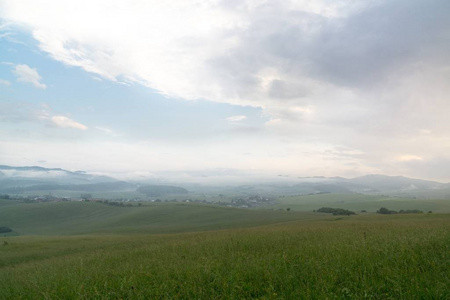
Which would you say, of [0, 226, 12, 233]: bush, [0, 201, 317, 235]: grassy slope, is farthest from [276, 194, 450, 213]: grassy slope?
[0, 226, 12, 233]: bush

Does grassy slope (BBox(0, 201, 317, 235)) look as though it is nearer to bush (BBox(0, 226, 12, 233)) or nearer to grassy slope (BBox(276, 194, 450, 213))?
bush (BBox(0, 226, 12, 233))

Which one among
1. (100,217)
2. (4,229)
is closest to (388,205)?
(100,217)

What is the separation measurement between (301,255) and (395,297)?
12.2 feet

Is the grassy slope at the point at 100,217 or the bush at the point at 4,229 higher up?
the grassy slope at the point at 100,217

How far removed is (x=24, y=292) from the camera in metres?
7.70

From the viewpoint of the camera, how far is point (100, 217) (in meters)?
110

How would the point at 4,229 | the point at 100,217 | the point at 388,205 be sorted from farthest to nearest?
the point at 388,205, the point at 100,217, the point at 4,229

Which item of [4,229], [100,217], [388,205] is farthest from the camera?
[388,205]

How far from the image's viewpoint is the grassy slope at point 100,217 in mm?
86438

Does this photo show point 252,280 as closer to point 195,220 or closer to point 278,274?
point 278,274

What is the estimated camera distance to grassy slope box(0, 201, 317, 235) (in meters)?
86.4

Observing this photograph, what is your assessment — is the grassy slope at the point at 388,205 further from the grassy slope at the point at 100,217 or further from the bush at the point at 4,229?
the bush at the point at 4,229

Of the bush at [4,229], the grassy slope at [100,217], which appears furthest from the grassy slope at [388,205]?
the bush at [4,229]

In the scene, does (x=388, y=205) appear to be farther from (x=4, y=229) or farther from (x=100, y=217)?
(x=4, y=229)
